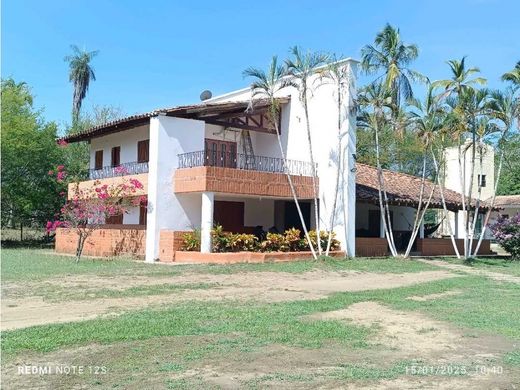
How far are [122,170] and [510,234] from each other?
59.6ft

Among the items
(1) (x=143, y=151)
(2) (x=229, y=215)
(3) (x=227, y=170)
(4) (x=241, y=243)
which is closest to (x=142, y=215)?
(1) (x=143, y=151)

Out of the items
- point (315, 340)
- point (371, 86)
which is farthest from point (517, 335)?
point (371, 86)

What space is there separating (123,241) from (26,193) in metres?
9.33

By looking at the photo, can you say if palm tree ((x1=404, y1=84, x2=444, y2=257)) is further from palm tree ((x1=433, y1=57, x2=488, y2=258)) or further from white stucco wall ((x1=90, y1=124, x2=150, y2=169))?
white stucco wall ((x1=90, y1=124, x2=150, y2=169))

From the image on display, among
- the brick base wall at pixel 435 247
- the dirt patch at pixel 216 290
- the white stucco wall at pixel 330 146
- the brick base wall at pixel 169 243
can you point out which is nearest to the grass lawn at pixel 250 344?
the dirt patch at pixel 216 290

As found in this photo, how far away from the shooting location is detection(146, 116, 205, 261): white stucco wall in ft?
68.1

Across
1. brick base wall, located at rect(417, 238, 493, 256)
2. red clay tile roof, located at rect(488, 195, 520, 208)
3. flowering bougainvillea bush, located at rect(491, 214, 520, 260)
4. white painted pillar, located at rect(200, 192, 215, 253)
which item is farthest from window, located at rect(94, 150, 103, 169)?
red clay tile roof, located at rect(488, 195, 520, 208)

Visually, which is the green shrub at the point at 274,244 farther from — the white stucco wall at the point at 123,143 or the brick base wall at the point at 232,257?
the white stucco wall at the point at 123,143

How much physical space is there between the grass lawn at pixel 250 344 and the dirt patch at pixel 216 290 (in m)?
0.50

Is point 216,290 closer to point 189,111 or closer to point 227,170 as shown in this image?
point 227,170

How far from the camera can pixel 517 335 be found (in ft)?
27.4

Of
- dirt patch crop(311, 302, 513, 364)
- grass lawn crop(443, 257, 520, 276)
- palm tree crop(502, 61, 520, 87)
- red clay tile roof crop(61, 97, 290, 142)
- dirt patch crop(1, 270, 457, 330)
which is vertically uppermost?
palm tree crop(502, 61, 520, 87)

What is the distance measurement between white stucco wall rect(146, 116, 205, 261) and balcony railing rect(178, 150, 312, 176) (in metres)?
0.54

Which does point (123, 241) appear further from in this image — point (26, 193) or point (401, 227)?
point (401, 227)
